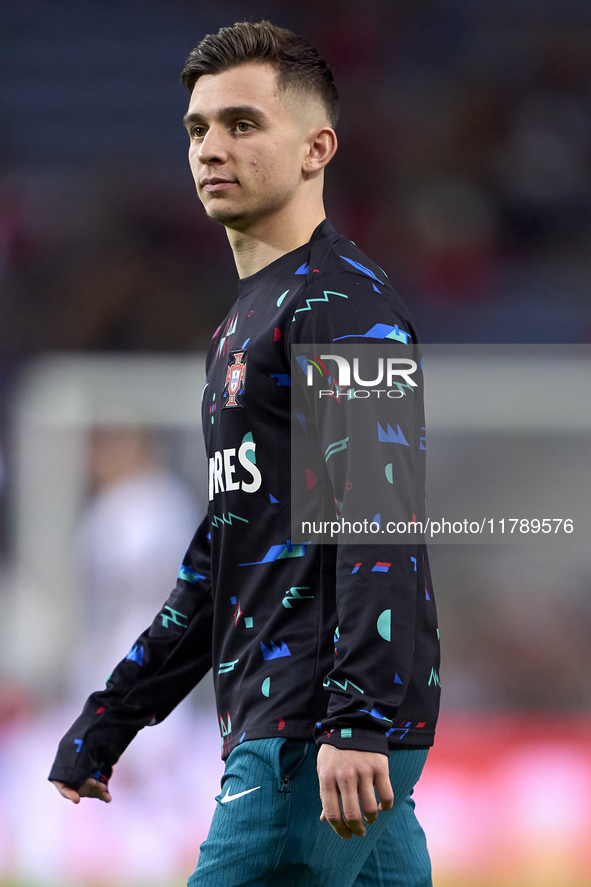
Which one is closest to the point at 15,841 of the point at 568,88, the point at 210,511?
the point at 210,511

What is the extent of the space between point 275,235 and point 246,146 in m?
0.15

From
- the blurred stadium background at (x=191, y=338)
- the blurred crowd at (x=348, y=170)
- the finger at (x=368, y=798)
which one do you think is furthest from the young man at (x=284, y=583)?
the blurred crowd at (x=348, y=170)

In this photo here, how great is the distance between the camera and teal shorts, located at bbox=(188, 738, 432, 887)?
1456mm

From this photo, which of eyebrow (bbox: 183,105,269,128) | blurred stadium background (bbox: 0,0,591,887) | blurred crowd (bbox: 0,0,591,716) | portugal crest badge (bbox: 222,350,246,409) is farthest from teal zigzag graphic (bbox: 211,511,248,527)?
blurred crowd (bbox: 0,0,591,716)

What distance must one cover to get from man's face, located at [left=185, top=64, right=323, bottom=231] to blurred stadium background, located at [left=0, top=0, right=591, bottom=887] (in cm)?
222

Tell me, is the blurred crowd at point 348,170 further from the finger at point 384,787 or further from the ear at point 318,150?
the finger at point 384,787

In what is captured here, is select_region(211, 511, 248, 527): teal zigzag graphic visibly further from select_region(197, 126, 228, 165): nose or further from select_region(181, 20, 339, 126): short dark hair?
select_region(181, 20, 339, 126): short dark hair

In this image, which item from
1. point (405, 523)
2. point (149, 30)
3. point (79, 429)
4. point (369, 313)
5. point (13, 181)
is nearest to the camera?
point (405, 523)

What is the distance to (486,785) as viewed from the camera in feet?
11.3

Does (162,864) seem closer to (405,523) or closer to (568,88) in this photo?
(405,523)

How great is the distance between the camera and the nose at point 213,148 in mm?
1764

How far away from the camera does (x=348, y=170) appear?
6.09 meters

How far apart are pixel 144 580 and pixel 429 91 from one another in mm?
3751

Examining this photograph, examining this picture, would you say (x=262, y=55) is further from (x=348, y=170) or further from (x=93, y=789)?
(x=348, y=170)
